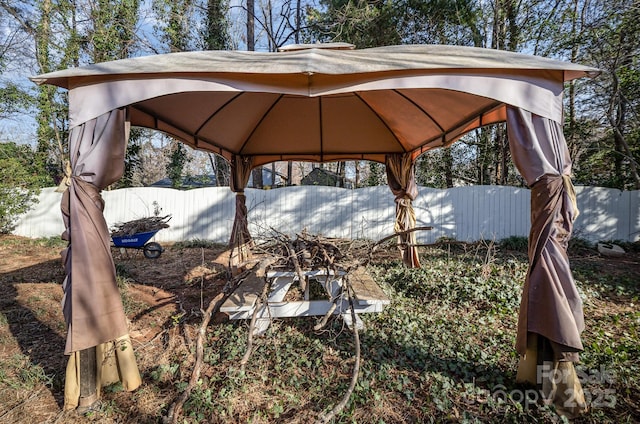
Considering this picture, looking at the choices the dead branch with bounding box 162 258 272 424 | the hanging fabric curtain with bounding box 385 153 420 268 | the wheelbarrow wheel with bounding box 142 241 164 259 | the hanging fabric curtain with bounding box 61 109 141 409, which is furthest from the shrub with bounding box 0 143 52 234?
the hanging fabric curtain with bounding box 385 153 420 268

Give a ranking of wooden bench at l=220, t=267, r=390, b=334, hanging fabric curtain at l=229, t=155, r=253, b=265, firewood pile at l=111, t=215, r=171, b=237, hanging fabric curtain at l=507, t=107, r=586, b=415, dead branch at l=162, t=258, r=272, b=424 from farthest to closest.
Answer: firewood pile at l=111, t=215, r=171, b=237, hanging fabric curtain at l=229, t=155, r=253, b=265, wooden bench at l=220, t=267, r=390, b=334, hanging fabric curtain at l=507, t=107, r=586, b=415, dead branch at l=162, t=258, r=272, b=424

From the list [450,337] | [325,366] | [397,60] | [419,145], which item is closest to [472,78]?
[397,60]

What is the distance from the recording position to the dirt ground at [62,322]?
78.2 inches

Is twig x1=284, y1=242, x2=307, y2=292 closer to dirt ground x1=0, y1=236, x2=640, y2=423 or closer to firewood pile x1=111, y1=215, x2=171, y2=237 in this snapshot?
dirt ground x1=0, y1=236, x2=640, y2=423

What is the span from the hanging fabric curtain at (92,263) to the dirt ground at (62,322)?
0.23m

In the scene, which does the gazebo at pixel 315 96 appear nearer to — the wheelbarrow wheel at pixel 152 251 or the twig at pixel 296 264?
the twig at pixel 296 264

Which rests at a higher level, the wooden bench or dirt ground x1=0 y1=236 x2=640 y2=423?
the wooden bench

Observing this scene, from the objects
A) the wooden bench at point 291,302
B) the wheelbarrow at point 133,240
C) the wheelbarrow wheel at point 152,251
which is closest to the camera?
the wooden bench at point 291,302

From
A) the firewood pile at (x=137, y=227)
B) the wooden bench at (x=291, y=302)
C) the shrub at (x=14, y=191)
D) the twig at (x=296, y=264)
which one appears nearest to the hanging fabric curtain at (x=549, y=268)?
the wooden bench at (x=291, y=302)

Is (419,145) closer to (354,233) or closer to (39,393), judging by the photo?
(354,233)

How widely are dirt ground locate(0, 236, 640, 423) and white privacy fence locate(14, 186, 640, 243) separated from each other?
1.88 m

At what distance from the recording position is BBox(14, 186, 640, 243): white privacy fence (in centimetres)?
744

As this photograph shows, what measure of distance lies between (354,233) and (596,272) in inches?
186

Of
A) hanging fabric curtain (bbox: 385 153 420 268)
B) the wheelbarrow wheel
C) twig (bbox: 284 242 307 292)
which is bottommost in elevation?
the wheelbarrow wheel
